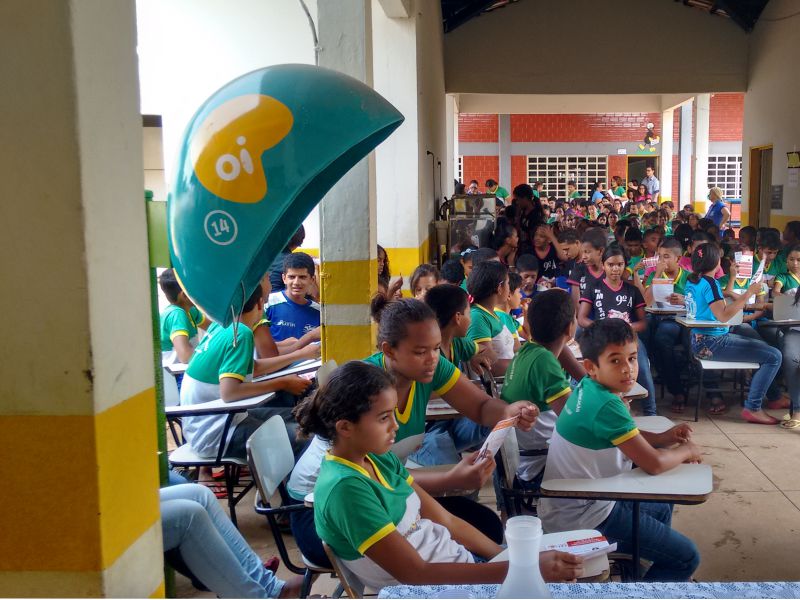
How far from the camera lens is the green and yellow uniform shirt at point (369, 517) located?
1.91 metres

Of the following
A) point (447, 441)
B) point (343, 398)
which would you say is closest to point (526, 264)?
point (447, 441)

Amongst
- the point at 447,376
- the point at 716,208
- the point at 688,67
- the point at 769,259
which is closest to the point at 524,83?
the point at 688,67

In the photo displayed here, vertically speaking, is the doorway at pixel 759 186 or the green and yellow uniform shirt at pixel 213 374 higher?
the doorway at pixel 759 186

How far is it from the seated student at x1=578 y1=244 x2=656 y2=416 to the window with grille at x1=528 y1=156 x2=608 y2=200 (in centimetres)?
1963

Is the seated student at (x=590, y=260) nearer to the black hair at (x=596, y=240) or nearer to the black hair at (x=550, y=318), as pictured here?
the black hair at (x=596, y=240)

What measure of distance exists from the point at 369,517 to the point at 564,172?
2406 centimetres

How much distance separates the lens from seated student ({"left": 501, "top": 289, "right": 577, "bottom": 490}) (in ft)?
10.3

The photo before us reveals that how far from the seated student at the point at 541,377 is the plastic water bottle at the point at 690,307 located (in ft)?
8.25

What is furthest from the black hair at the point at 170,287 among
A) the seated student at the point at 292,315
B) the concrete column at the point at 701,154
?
the concrete column at the point at 701,154

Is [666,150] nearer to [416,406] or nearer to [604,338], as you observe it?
[604,338]

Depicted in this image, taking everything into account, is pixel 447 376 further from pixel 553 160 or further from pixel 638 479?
pixel 553 160

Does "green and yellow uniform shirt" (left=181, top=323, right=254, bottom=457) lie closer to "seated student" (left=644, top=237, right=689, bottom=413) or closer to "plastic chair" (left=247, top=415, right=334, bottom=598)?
"plastic chair" (left=247, top=415, right=334, bottom=598)

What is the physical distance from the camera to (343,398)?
2.07 meters

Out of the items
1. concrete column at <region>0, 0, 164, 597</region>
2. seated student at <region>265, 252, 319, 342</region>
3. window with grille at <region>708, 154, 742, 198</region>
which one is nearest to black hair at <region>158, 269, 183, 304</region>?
seated student at <region>265, 252, 319, 342</region>
